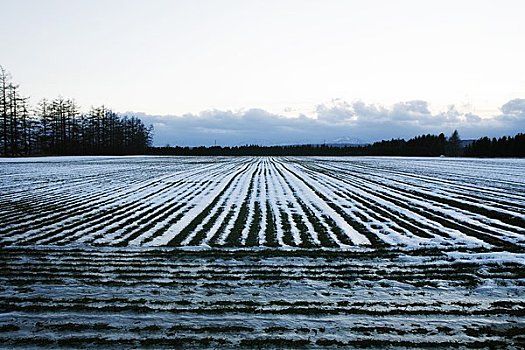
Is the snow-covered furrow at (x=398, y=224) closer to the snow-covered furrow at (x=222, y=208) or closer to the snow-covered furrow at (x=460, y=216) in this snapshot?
the snow-covered furrow at (x=460, y=216)

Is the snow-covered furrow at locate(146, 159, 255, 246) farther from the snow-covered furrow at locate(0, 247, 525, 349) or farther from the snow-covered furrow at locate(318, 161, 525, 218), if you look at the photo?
the snow-covered furrow at locate(318, 161, 525, 218)

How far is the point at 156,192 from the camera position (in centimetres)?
2019

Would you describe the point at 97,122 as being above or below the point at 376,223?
above

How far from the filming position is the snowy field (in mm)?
5172

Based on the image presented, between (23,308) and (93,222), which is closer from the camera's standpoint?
(23,308)

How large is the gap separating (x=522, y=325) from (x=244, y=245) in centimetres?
561

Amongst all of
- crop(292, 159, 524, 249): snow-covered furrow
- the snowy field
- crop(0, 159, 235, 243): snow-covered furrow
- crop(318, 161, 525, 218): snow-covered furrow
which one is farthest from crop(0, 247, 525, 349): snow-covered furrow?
crop(318, 161, 525, 218): snow-covered furrow

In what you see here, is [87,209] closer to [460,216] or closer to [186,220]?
[186,220]

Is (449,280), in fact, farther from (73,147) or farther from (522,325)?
(73,147)

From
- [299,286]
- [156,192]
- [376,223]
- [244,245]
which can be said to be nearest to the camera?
[299,286]

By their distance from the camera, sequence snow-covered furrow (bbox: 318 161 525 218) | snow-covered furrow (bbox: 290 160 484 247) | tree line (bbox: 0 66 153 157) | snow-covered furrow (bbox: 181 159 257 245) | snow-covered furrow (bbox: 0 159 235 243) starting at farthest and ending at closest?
tree line (bbox: 0 66 153 157) → snow-covered furrow (bbox: 318 161 525 218) → snow-covered furrow (bbox: 0 159 235 243) → snow-covered furrow (bbox: 181 159 257 245) → snow-covered furrow (bbox: 290 160 484 247)

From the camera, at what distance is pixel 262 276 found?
7391 millimetres

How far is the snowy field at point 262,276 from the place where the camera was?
517 cm

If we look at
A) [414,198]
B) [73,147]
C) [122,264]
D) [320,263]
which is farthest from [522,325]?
[73,147]
